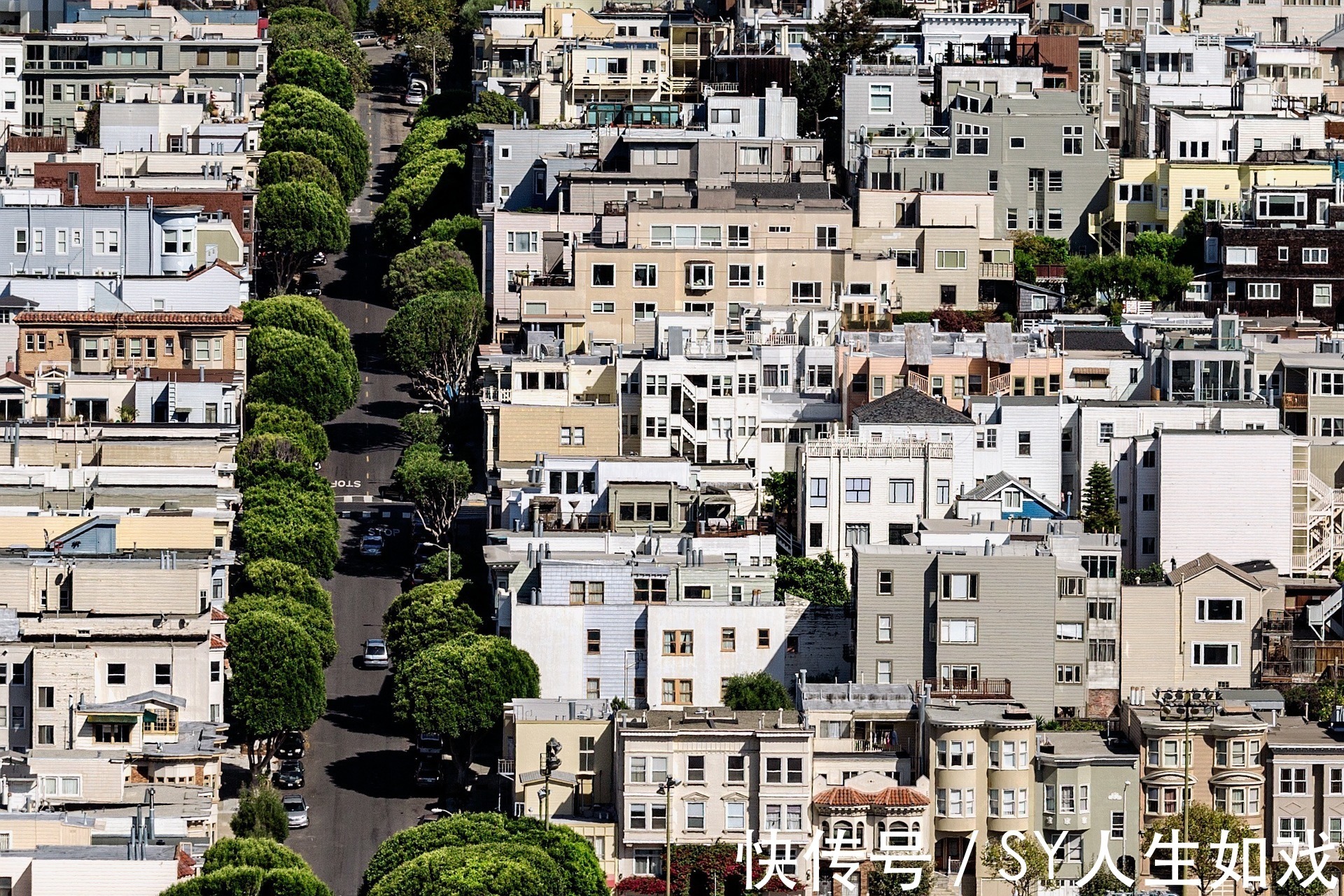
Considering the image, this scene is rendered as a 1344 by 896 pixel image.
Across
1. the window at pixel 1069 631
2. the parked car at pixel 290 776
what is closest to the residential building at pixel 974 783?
the window at pixel 1069 631

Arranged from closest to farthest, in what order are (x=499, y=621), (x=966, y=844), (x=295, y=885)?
(x=295, y=885), (x=966, y=844), (x=499, y=621)

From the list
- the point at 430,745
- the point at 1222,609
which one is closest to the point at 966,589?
the point at 1222,609

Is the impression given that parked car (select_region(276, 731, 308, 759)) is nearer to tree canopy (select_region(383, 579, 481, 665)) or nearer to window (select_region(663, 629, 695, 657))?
tree canopy (select_region(383, 579, 481, 665))

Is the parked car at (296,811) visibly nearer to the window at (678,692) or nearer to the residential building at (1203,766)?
the window at (678,692)

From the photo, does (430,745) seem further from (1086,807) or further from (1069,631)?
(1086,807)

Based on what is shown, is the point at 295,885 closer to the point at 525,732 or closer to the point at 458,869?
the point at 458,869

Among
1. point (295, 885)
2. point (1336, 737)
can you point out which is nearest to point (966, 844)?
point (1336, 737)
